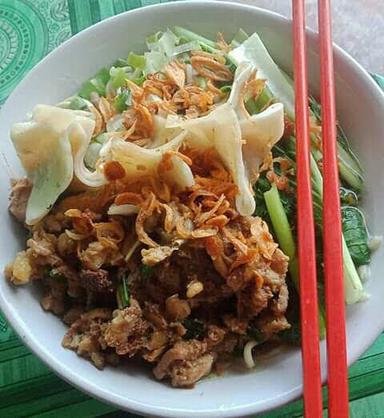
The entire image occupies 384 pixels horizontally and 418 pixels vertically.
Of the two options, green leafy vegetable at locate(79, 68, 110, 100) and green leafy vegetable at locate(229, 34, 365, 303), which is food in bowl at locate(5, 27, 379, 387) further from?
green leafy vegetable at locate(79, 68, 110, 100)

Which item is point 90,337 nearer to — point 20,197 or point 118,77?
point 20,197

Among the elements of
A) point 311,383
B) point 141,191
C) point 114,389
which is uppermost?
point 141,191

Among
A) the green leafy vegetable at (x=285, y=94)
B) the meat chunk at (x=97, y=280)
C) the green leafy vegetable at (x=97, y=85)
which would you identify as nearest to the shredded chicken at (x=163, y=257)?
the meat chunk at (x=97, y=280)

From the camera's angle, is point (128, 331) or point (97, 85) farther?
point (97, 85)

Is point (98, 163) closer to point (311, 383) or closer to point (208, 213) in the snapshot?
point (208, 213)

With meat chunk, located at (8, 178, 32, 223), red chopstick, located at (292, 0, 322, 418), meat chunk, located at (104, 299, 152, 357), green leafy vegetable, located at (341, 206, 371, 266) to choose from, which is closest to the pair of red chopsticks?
→ red chopstick, located at (292, 0, 322, 418)

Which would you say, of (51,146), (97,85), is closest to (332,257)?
(51,146)

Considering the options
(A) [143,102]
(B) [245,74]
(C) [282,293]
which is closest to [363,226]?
(C) [282,293]
